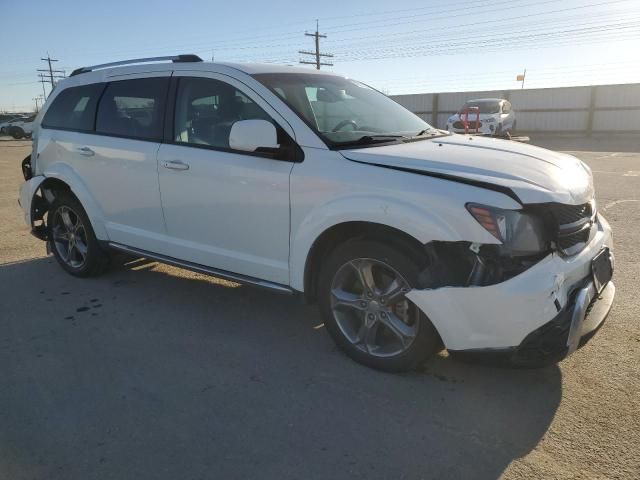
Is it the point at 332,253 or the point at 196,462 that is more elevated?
the point at 332,253

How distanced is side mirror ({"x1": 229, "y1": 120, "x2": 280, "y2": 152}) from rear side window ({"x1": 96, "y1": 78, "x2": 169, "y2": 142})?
1.07m

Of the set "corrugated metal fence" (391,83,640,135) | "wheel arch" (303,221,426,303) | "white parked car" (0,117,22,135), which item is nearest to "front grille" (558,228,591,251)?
"wheel arch" (303,221,426,303)

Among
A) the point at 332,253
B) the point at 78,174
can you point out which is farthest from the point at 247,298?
the point at 78,174

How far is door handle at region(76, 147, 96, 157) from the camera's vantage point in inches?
178

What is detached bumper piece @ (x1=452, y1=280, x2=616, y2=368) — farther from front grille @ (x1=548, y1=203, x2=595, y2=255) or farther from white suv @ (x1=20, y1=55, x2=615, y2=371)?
front grille @ (x1=548, y1=203, x2=595, y2=255)

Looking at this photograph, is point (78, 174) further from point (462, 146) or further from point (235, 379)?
point (462, 146)

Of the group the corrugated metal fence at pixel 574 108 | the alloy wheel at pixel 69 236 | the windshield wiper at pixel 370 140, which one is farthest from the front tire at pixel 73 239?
the corrugated metal fence at pixel 574 108

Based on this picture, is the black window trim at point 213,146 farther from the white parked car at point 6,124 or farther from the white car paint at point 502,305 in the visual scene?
the white parked car at point 6,124

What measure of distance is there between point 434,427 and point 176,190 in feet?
8.14

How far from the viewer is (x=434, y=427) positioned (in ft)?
8.59

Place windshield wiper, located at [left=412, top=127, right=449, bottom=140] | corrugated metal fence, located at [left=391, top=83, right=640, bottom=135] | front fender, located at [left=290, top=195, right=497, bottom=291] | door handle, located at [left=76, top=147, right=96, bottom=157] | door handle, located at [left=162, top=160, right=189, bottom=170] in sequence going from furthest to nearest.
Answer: corrugated metal fence, located at [left=391, top=83, right=640, bottom=135], door handle, located at [left=76, top=147, right=96, bottom=157], windshield wiper, located at [left=412, top=127, right=449, bottom=140], door handle, located at [left=162, top=160, right=189, bottom=170], front fender, located at [left=290, top=195, right=497, bottom=291]

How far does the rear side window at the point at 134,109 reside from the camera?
4066mm

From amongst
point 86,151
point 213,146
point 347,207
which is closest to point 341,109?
point 213,146

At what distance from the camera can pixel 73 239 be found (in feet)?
16.5
